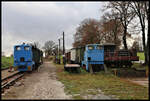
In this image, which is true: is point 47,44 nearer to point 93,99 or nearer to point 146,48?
point 146,48

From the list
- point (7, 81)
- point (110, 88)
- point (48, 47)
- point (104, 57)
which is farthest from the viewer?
point (48, 47)

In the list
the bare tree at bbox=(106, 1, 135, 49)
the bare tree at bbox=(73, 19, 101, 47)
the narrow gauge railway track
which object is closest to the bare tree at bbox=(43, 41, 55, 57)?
the bare tree at bbox=(73, 19, 101, 47)

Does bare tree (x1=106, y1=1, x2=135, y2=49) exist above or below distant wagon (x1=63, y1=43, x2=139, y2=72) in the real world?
above

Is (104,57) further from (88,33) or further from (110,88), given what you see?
(88,33)

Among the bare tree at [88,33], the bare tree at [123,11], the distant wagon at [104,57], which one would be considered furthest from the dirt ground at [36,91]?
the bare tree at [88,33]

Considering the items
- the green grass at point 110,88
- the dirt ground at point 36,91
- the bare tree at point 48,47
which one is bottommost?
the dirt ground at point 36,91

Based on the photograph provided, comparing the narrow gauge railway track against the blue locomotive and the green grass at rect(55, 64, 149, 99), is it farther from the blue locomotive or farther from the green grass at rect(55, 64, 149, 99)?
the blue locomotive

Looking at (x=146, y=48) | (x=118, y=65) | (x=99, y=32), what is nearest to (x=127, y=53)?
(x=118, y=65)

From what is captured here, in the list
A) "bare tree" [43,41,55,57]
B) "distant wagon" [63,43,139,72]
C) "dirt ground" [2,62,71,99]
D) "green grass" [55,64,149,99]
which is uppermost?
"bare tree" [43,41,55,57]

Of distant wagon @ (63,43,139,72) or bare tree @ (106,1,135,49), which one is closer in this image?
distant wagon @ (63,43,139,72)

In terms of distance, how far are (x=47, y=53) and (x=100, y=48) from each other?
68506mm

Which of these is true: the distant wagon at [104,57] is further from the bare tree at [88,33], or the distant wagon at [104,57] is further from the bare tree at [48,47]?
the bare tree at [48,47]

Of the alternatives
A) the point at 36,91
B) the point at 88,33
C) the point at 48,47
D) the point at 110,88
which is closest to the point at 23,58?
the point at 36,91

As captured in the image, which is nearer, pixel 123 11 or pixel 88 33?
pixel 123 11
